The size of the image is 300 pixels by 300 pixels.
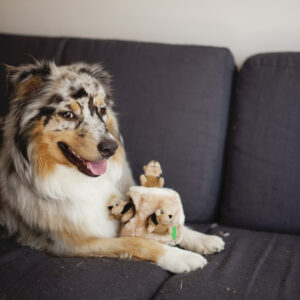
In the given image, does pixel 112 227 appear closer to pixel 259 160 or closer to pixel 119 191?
pixel 119 191

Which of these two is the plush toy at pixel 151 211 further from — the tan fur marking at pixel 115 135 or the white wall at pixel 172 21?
the white wall at pixel 172 21

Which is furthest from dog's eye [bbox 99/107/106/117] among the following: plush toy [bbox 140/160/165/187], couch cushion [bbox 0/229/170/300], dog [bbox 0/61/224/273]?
couch cushion [bbox 0/229/170/300]

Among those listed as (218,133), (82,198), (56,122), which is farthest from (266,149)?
(56,122)

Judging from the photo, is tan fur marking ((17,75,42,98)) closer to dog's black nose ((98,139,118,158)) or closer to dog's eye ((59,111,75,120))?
dog's eye ((59,111,75,120))

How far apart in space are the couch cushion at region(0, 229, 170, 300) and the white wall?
1.59m

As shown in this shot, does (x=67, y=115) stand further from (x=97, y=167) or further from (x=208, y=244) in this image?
(x=208, y=244)

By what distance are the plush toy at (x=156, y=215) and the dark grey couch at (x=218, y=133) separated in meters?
0.20

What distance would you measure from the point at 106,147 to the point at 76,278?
0.59m

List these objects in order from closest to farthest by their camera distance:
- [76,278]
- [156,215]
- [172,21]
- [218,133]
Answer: [76,278], [156,215], [218,133], [172,21]

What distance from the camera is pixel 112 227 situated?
1.95 meters

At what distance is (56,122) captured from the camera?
1.82 m

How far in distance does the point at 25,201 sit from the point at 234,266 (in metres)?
1.04

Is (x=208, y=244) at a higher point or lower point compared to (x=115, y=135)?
lower

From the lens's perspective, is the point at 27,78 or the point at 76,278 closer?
the point at 76,278
